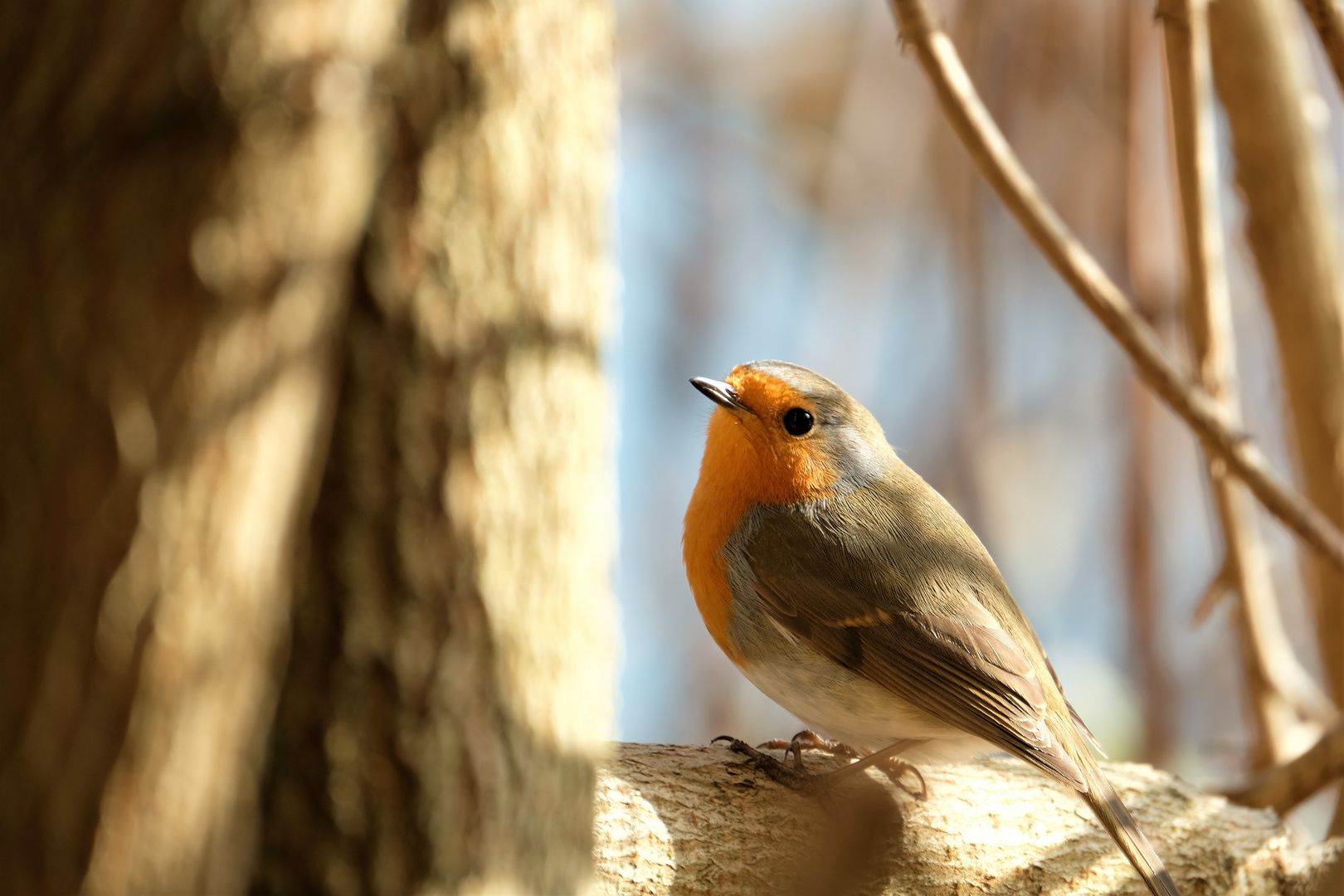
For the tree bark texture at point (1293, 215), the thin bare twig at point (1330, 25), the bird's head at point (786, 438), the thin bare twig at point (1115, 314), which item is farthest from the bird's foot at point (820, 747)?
the thin bare twig at point (1330, 25)

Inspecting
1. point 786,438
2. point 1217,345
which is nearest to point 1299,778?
point 1217,345

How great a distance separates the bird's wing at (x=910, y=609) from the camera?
232cm

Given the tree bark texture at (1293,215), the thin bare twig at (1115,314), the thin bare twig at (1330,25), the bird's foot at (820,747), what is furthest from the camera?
A: the tree bark texture at (1293,215)

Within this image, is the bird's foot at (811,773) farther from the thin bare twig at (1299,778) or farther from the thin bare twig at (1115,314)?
the thin bare twig at (1115,314)

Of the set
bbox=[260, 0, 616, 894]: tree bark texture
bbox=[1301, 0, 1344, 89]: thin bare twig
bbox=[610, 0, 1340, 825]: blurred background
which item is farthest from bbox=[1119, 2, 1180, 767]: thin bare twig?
bbox=[260, 0, 616, 894]: tree bark texture

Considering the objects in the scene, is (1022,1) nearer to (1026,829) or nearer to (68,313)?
(1026,829)

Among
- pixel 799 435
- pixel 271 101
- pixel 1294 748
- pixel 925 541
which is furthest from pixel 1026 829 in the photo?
pixel 271 101

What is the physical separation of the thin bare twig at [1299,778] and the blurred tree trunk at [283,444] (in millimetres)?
2002

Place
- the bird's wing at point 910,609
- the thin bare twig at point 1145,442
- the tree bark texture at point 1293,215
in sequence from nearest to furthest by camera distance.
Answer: the bird's wing at point 910,609
the tree bark texture at point 1293,215
the thin bare twig at point 1145,442

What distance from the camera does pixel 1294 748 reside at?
309cm

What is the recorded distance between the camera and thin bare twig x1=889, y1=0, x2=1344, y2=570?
7.20 ft

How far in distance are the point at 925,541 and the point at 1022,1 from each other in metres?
3.91

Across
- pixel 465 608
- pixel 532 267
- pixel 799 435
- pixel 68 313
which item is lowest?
pixel 465 608

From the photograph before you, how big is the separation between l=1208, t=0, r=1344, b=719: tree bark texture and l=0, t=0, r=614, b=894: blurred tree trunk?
2.42 meters
